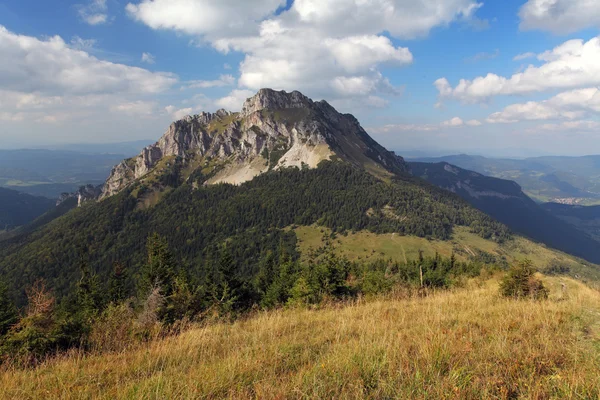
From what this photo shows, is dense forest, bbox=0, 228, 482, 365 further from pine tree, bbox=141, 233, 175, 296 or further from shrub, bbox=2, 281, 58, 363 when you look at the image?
pine tree, bbox=141, 233, 175, 296

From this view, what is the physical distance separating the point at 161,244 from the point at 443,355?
40.1m

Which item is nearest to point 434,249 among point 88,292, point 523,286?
point 88,292

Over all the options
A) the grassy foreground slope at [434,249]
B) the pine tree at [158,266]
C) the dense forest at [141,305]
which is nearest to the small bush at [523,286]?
the dense forest at [141,305]

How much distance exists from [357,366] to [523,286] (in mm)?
13004

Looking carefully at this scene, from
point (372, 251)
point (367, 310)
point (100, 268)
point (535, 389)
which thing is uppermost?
point (535, 389)

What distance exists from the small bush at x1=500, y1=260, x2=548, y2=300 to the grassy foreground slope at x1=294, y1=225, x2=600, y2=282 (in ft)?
445

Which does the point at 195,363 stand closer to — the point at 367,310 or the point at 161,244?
the point at 367,310

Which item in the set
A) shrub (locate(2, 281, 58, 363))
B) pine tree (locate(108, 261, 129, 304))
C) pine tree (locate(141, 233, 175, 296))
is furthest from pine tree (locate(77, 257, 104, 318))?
shrub (locate(2, 281, 58, 363))

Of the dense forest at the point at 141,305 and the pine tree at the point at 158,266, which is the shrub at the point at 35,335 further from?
the pine tree at the point at 158,266

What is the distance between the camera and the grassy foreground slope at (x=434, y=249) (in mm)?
153875

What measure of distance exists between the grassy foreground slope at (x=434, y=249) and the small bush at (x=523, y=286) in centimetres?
13570

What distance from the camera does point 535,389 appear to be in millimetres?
3266

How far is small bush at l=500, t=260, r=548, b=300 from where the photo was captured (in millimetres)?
11419

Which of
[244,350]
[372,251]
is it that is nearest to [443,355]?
[244,350]
